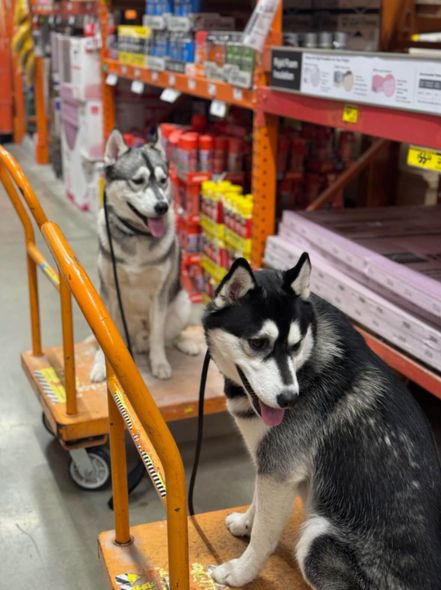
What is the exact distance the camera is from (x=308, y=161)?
3.99 meters

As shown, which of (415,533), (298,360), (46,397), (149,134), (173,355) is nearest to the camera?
(415,533)

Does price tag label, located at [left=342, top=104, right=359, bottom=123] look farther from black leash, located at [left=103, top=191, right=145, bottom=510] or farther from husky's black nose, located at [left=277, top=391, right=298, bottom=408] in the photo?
husky's black nose, located at [left=277, top=391, right=298, bottom=408]

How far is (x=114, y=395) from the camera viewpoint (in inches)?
66.3

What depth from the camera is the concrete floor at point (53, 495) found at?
2250 mm

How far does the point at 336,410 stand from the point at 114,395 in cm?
53

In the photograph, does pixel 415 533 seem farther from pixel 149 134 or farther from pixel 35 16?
pixel 35 16

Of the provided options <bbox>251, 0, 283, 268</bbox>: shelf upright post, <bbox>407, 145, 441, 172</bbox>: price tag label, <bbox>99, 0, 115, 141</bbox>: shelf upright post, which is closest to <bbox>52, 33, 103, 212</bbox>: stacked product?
<bbox>99, 0, 115, 141</bbox>: shelf upright post

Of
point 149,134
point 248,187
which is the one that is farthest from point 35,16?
point 248,187

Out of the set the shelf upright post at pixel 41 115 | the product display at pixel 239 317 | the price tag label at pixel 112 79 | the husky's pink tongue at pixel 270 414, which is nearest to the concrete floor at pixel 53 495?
the product display at pixel 239 317

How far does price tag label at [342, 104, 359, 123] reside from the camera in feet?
7.86

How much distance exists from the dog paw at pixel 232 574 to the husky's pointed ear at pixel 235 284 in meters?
0.70

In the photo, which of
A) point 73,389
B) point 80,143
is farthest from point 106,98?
point 73,389

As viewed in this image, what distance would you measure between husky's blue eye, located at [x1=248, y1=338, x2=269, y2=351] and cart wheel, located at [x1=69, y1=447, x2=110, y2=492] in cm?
128

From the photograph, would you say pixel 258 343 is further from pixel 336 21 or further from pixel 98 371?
pixel 336 21
